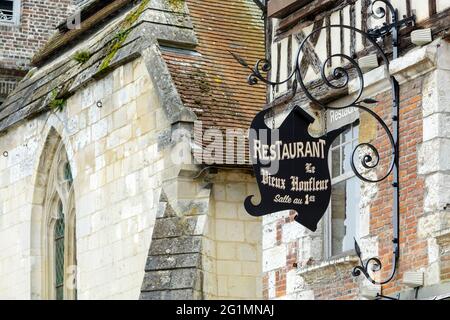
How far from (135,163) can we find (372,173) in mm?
4841

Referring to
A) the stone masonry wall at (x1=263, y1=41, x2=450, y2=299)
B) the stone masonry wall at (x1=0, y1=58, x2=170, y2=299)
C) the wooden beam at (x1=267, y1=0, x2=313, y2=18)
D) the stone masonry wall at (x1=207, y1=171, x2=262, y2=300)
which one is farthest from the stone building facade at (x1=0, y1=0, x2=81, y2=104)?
the stone masonry wall at (x1=263, y1=41, x2=450, y2=299)

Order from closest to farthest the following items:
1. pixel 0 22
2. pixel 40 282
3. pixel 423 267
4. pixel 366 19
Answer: pixel 423 267 < pixel 366 19 < pixel 40 282 < pixel 0 22

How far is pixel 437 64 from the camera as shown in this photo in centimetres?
1465

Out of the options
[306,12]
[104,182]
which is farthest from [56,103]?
[306,12]

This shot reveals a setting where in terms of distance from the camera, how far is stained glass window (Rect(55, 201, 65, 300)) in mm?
22141

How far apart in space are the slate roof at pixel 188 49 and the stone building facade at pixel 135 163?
0.02 metres

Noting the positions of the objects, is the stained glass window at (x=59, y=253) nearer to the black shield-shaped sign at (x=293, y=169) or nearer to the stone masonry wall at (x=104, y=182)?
the stone masonry wall at (x=104, y=182)

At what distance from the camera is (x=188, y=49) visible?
2000cm

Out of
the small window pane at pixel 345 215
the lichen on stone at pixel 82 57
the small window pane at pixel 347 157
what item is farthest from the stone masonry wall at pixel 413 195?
the lichen on stone at pixel 82 57

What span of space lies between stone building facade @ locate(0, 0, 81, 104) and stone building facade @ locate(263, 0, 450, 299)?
344 inches

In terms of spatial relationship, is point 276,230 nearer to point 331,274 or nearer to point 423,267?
point 331,274

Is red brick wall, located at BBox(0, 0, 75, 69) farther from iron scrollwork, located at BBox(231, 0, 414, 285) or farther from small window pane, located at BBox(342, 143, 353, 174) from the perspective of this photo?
iron scrollwork, located at BBox(231, 0, 414, 285)

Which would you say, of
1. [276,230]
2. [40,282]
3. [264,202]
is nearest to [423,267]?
[264,202]

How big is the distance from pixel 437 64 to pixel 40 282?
8834mm
